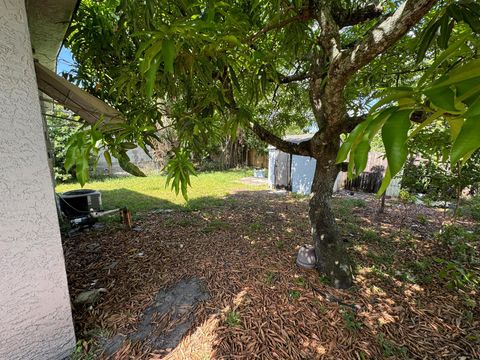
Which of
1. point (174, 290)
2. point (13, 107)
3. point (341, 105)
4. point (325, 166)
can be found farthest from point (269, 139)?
point (13, 107)

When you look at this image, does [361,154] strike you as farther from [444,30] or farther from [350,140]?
[444,30]

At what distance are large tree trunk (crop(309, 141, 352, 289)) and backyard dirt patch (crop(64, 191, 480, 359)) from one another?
0.15 m

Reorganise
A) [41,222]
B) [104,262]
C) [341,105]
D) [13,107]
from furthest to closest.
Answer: [104,262], [341,105], [41,222], [13,107]

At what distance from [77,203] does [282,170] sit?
19.8ft

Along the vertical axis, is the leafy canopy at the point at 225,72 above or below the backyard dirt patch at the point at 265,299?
above

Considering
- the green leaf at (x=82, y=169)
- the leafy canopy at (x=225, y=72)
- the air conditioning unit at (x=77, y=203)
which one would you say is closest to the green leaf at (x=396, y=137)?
the leafy canopy at (x=225, y=72)

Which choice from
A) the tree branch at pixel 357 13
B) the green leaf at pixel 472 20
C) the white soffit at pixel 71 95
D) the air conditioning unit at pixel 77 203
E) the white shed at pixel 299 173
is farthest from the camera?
the white shed at pixel 299 173

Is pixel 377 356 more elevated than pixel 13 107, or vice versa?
pixel 13 107

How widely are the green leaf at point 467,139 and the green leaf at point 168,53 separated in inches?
29.3

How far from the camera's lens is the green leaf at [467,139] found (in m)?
0.28

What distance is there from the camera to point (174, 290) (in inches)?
82.8

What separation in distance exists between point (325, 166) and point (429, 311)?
1.51 m

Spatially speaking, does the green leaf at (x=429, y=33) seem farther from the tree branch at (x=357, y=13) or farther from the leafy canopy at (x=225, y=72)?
the tree branch at (x=357, y=13)

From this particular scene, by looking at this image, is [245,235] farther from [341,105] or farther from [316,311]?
[341,105]
